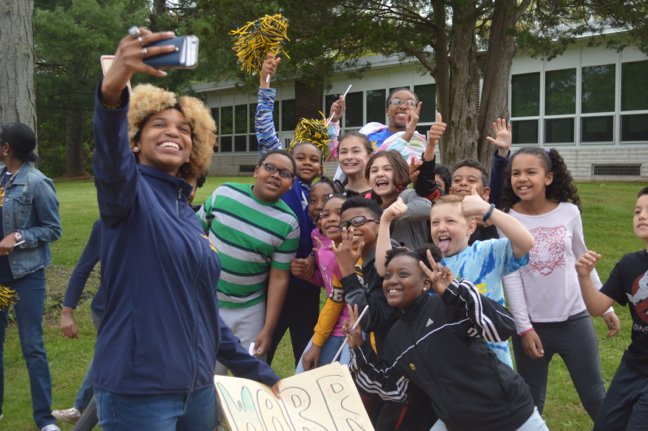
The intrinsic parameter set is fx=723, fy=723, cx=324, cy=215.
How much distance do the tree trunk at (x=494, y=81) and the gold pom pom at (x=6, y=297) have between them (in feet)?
30.7

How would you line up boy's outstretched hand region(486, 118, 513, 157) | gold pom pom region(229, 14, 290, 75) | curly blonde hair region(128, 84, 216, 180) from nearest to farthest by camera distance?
1. curly blonde hair region(128, 84, 216, 180)
2. boy's outstretched hand region(486, 118, 513, 157)
3. gold pom pom region(229, 14, 290, 75)

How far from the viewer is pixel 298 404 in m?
3.13

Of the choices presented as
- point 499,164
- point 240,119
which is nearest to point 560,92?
point 240,119

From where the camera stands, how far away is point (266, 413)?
2.98m

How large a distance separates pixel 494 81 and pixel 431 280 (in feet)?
34.3

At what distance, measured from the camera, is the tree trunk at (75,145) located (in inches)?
1398

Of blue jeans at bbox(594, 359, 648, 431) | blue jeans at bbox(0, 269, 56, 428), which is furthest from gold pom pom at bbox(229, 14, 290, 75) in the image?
blue jeans at bbox(594, 359, 648, 431)

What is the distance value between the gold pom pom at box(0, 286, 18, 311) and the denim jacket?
0.47ft

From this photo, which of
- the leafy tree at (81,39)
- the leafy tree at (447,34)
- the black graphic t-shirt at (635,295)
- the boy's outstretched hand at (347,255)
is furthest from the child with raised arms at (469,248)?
the leafy tree at (81,39)

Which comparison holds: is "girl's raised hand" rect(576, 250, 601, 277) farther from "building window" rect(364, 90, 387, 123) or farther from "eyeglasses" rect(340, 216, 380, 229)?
"building window" rect(364, 90, 387, 123)

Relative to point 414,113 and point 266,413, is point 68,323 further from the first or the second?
point 414,113

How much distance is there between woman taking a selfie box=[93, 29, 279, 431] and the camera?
84.0 inches

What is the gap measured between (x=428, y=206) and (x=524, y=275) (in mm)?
676

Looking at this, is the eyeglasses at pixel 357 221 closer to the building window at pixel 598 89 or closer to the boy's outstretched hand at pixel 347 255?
the boy's outstretched hand at pixel 347 255
